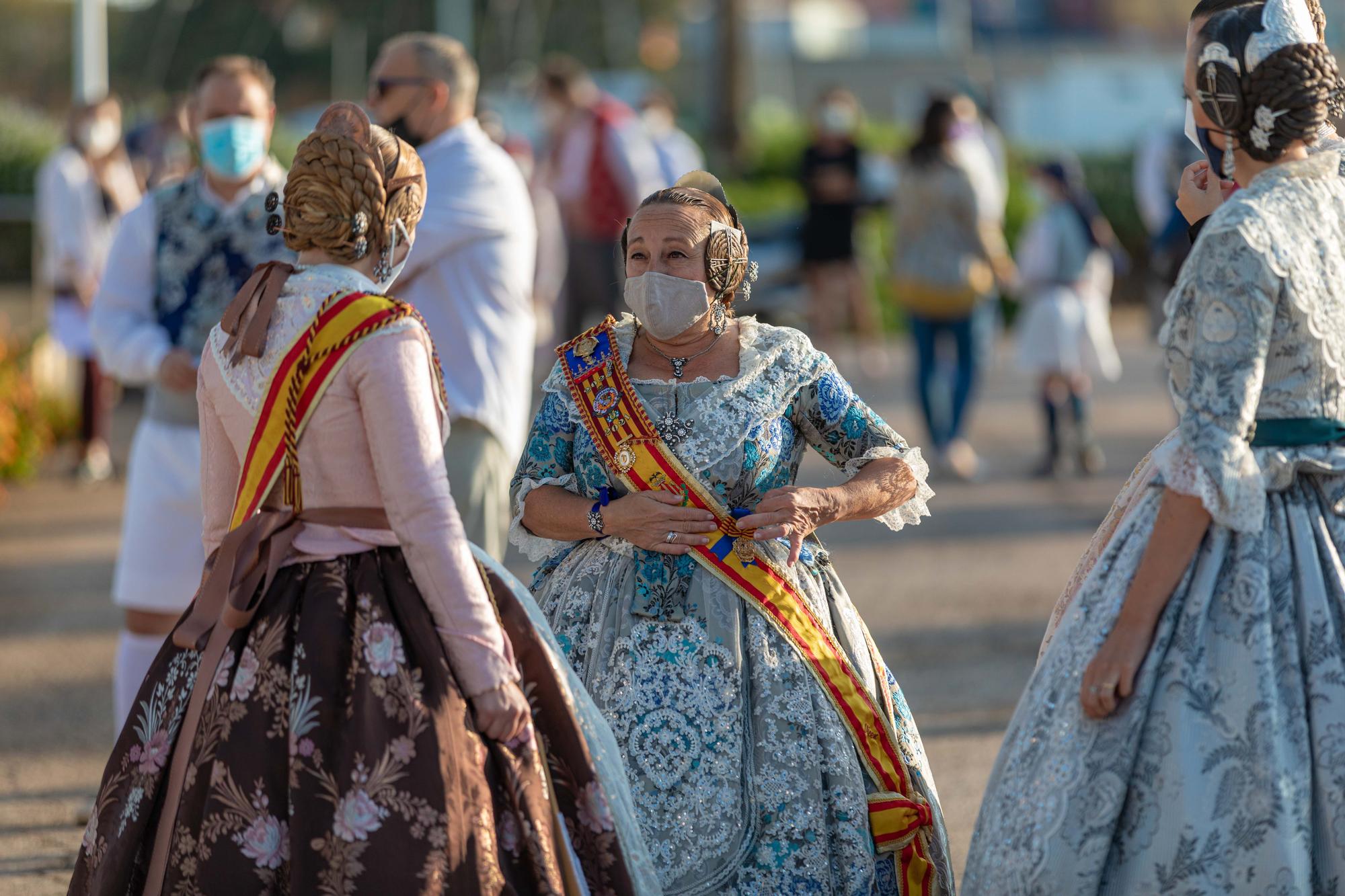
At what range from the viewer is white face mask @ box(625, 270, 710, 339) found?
355 cm

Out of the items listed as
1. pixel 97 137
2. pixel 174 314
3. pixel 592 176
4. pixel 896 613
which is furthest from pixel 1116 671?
pixel 592 176

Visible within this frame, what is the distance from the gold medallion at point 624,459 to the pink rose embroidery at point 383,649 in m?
0.75

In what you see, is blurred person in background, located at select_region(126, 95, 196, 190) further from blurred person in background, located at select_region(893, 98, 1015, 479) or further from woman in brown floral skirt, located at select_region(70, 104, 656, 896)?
woman in brown floral skirt, located at select_region(70, 104, 656, 896)

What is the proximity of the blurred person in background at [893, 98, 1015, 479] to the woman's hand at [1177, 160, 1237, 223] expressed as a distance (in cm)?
692

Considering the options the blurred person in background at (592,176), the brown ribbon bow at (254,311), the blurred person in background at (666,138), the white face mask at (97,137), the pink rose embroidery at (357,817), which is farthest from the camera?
the blurred person in background at (666,138)

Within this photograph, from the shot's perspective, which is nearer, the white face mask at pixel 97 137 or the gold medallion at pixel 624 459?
the gold medallion at pixel 624 459

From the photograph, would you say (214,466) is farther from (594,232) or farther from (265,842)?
(594,232)

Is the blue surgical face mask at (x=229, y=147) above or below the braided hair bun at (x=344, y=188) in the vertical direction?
above

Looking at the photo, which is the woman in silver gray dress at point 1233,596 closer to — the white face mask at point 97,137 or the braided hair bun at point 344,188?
the braided hair bun at point 344,188

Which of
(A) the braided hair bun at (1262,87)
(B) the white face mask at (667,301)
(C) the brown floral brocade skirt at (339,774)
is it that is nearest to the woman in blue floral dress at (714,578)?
(B) the white face mask at (667,301)

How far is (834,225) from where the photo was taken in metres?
15.1

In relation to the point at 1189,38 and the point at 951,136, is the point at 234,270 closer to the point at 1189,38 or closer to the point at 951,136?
the point at 1189,38

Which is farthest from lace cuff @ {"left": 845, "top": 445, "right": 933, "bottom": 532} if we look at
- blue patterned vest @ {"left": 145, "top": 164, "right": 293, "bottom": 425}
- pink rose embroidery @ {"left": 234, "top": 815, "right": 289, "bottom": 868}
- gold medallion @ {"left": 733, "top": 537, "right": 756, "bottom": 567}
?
blue patterned vest @ {"left": 145, "top": 164, "right": 293, "bottom": 425}

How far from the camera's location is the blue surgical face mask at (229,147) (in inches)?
194
